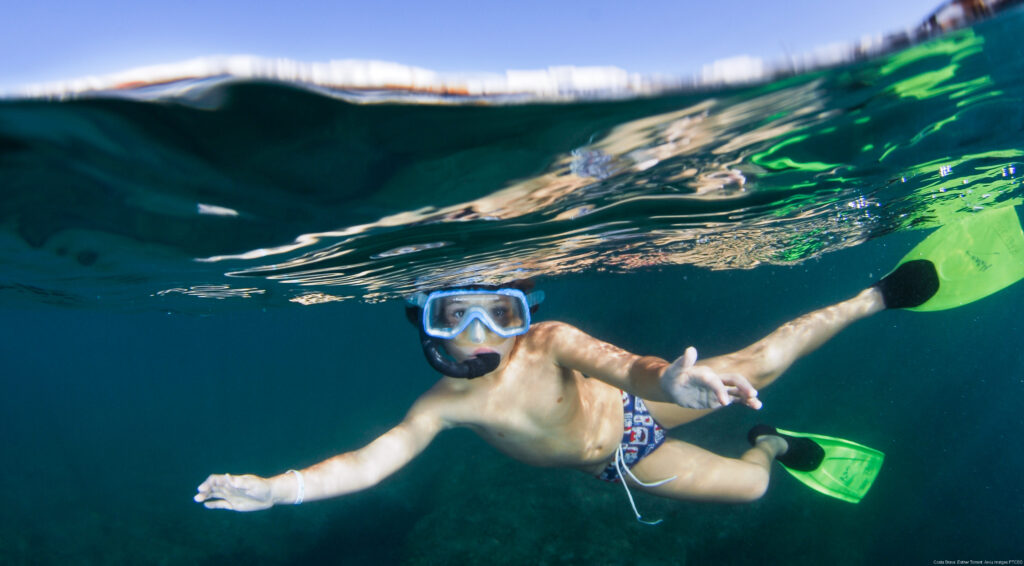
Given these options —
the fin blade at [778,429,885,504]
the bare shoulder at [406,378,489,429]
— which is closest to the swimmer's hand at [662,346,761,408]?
the bare shoulder at [406,378,489,429]

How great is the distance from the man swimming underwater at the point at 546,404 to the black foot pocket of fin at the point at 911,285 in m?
0.11

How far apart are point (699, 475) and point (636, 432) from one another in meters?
1.16

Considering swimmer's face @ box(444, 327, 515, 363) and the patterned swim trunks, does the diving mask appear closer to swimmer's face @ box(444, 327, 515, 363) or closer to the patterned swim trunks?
swimmer's face @ box(444, 327, 515, 363)

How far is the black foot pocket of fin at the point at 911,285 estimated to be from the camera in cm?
737

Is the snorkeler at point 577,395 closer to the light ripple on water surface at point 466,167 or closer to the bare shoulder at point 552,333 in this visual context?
the bare shoulder at point 552,333

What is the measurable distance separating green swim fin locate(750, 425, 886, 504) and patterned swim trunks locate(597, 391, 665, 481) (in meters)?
2.68

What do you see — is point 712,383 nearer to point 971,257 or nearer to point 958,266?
point 958,266

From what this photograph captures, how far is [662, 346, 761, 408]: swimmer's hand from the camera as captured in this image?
332 cm

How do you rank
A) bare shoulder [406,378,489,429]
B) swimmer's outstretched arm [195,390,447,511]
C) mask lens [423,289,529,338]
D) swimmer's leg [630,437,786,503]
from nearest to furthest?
swimmer's outstretched arm [195,390,447,511] → mask lens [423,289,529,338] → bare shoulder [406,378,489,429] → swimmer's leg [630,437,786,503]

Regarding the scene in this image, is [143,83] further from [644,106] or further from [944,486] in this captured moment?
[944,486]

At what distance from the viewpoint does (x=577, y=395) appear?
6.18 m

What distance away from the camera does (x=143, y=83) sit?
329cm

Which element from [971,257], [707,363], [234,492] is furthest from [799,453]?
[234,492]

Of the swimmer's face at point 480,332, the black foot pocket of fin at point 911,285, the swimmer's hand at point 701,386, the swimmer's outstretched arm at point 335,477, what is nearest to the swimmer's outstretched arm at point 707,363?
the swimmer's hand at point 701,386
